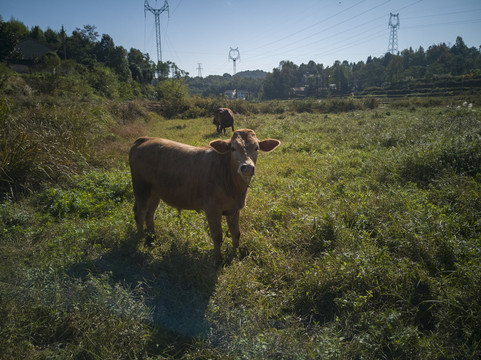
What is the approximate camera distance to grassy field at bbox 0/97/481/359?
7.89ft

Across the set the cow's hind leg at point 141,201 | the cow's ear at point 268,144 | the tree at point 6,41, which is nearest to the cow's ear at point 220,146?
the cow's ear at point 268,144

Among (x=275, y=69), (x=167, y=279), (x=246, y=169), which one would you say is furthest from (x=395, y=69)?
(x=167, y=279)

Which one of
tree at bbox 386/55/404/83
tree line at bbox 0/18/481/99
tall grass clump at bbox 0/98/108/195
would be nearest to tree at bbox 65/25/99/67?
tree line at bbox 0/18/481/99

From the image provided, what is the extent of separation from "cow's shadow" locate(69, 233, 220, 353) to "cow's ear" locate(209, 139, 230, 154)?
157 cm

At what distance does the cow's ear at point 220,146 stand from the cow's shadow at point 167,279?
5.14 ft

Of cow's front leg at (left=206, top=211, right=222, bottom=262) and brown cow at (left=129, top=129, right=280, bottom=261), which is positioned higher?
brown cow at (left=129, top=129, right=280, bottom=261)

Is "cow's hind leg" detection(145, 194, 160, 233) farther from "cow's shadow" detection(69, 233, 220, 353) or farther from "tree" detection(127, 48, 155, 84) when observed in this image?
"tree" detection(127, 48, 155, 84)

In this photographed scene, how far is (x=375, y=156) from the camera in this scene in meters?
7.51

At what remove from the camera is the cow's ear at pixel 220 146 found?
360cm

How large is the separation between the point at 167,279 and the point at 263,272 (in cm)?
128

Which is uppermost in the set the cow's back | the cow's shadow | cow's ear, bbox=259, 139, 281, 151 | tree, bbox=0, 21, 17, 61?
tree, bbox=0, 21, 17, 61

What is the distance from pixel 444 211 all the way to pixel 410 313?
8.02 feet

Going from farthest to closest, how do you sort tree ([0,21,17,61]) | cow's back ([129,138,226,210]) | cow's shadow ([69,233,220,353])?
tree ([0,21,17,61])
cow's back ([129,138,226,210])
cow's shadow ([69,233,220,353])

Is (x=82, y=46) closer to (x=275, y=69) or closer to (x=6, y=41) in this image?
(x=6, y=41)
